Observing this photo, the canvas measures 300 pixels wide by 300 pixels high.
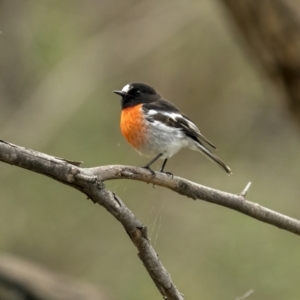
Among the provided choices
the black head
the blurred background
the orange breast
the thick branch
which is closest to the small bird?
the orange breast

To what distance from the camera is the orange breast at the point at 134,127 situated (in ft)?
12.9

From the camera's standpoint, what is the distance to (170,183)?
3.12 metres

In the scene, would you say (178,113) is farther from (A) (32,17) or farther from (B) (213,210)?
(B) (213,210)

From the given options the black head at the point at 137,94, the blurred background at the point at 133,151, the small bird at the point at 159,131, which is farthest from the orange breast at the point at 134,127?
the blurred background at the point at 133,151

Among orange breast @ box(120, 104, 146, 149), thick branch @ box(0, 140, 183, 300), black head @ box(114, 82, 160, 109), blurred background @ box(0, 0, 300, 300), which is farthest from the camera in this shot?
blurred background @ box(0, 0, 300, 300)

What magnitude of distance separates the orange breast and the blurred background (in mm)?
3216

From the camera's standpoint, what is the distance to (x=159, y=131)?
396 centimetres

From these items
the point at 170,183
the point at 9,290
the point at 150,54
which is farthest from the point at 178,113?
the point at 150,54

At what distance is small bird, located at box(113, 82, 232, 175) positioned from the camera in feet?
12.9

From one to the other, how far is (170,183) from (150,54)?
5129 millimetres

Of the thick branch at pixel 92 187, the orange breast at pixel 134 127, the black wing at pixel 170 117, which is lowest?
the thick branch at pixel 92 187

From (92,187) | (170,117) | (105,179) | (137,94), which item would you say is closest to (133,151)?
(137,94)

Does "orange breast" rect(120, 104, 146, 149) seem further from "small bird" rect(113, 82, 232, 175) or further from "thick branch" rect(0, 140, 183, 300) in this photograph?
"thick branch" rect(0, 140, 183, 300)

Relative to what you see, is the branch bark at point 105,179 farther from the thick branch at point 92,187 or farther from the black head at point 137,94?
the black head at point 137,94
